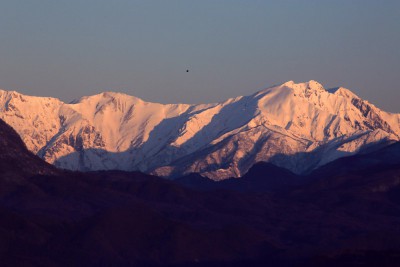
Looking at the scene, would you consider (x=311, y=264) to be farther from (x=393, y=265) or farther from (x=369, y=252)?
(x=393, y=265)

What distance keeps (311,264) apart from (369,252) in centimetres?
988

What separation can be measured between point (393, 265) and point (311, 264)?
908 inches

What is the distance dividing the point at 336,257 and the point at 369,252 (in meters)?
4.70

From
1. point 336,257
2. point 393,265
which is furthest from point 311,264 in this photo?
point 393,265

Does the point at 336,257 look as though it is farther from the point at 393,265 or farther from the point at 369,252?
the point at 393,265

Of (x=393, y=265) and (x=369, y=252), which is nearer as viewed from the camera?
(x=393, y=265)

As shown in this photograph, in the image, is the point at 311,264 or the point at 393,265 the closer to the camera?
the point at 393,265

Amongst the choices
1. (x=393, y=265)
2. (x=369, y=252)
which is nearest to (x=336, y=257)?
(x=369, y=252)

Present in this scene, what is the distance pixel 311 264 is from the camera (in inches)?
7667

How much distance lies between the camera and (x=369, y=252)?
18888 cm

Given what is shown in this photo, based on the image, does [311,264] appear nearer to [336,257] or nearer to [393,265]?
[336,257]

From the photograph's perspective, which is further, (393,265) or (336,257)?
(336,257)

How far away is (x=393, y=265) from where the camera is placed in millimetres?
173500
